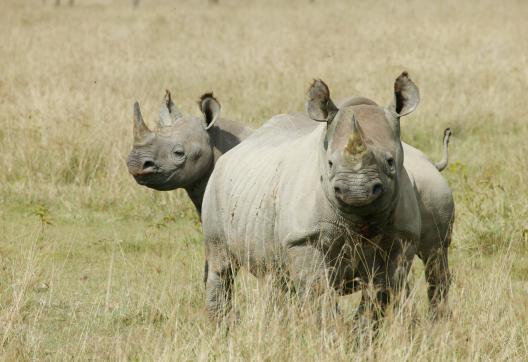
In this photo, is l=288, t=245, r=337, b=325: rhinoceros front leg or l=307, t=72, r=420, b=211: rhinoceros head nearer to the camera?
l=307, t=72, r=420, b=211: rhinoceros head

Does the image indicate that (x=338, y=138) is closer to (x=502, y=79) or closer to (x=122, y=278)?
(x=122, y=278)

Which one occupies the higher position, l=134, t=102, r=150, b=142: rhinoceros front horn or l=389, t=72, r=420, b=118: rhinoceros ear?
l=389, t=72, r=420, b=118: rhinoceros ear

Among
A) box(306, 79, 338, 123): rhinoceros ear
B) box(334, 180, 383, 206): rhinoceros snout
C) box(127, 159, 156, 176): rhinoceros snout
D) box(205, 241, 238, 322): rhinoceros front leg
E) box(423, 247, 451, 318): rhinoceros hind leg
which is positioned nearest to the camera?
box(334, 180, 383, 206): rhinoceros snout

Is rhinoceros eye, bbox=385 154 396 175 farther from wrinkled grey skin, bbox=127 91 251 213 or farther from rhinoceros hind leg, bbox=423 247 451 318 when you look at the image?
wrinkled grey skin, bbox=127 91 251 213

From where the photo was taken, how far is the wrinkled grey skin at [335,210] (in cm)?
433

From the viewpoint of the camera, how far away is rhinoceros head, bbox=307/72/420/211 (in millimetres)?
4184

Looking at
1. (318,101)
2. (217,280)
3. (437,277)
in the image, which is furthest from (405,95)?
(217,280)

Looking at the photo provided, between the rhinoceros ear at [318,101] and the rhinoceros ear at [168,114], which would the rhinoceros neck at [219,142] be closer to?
the rhinoceros ear at [168,114]

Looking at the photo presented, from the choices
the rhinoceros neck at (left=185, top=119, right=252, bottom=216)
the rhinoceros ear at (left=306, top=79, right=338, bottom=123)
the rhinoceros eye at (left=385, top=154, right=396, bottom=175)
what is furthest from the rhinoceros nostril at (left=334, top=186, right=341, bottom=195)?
the rhinoceros neck at (left=185, top=119, right=252, bottom=216)

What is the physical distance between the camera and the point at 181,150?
21.9 feet

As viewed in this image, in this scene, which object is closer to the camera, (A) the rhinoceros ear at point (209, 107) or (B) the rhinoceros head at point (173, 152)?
(B) the rhinoceros head at point (173, 152)

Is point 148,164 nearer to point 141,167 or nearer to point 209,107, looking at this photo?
point 141,167

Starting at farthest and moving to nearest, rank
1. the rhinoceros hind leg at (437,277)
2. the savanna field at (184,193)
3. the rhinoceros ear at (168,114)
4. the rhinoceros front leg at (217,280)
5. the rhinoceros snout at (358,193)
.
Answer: the rhinoceros ear at (168,114), the rhinoceros front leg at (217,280), the rhinoceros hind leg at (437,277), the savanna field at (184,193), the rhinoceros snout at (358,193)

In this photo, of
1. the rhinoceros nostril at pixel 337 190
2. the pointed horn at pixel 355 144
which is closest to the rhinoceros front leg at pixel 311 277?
the rhinoceros nostril at pixel 337 190
